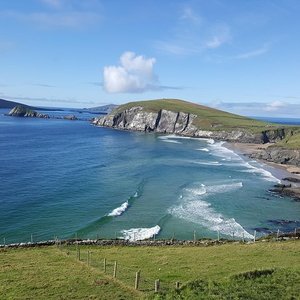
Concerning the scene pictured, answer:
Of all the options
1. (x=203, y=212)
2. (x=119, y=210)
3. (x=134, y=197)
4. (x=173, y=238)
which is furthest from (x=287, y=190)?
(x=173, y=238)

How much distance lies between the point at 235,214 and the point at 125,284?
42486mm

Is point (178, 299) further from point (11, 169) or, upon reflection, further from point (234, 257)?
point (11, 169)

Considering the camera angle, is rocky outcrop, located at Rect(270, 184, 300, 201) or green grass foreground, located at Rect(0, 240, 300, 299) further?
rocky outcrop, located at Rect(270, 184, 300, 201)

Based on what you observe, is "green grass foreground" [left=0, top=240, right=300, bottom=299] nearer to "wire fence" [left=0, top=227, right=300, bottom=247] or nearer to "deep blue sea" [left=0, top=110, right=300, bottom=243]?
"wire fence" [left=0, top=227, right=300, bottom=247]

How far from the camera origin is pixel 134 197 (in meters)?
78.1

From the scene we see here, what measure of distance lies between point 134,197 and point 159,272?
141ft

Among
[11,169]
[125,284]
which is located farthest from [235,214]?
[11,169]

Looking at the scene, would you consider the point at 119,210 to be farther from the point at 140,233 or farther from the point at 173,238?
the point at 173,238

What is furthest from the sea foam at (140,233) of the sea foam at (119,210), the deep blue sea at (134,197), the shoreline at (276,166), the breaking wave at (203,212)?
the shoreline at (276,166)

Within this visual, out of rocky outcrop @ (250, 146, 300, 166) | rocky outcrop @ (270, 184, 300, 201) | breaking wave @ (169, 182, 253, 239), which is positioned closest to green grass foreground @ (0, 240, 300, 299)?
breaking wave @ (169, 182, 253, 239)

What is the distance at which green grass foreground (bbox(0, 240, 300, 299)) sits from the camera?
1045 inches

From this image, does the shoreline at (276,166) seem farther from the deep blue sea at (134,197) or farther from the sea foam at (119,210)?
the sea foam at (119,210)

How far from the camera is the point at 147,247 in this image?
48.4 metres

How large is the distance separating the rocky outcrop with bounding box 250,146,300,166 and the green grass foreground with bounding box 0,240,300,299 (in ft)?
271
